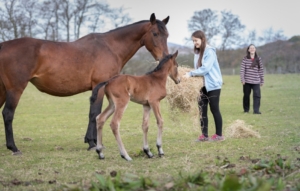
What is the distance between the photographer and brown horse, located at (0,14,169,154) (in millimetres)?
8266

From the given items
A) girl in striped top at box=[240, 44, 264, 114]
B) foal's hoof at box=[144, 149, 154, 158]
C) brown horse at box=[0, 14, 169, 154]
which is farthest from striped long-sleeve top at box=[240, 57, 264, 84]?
foal's hoof at box=[144, 149, 154, 158]

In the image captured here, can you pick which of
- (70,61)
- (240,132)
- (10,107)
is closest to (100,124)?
(70,61)

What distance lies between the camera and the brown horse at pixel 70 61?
8266 millimetres

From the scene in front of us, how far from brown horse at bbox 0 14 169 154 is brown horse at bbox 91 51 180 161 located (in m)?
0.92

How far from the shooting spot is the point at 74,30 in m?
40.8

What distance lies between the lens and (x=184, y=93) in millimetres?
9336

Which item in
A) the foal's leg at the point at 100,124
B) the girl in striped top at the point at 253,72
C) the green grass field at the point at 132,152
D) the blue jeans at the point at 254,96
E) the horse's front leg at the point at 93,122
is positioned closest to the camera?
the green grass field at the point at 132,152

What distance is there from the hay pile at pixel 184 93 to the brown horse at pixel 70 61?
0.90 m

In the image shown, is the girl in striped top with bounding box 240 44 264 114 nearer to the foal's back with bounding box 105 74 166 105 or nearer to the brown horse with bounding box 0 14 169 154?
the brown horse with bounding box 0 14 169 154

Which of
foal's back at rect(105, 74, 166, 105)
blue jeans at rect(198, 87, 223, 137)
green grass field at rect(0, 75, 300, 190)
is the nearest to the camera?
green grass field at rect(0, 75, 300, 190)

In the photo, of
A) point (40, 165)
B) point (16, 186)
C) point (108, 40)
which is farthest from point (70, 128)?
point (16, 186)

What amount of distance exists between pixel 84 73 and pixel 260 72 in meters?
8.39

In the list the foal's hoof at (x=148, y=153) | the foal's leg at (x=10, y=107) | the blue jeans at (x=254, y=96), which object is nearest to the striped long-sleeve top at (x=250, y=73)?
the blue jeans at (x=254, y=96)

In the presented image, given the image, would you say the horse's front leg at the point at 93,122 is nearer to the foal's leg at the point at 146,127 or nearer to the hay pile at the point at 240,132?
the foal's leg at the point at 146,127
